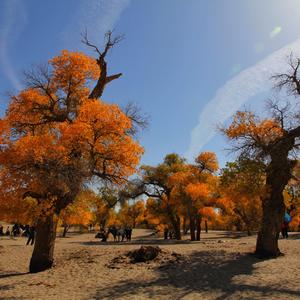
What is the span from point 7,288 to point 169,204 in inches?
1067

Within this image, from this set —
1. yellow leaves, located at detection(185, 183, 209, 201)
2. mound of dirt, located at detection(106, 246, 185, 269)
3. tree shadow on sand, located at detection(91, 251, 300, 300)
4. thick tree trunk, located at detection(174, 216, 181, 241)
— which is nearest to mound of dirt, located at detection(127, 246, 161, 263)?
mound of dirt, located at detection(106, 246, 185, 269)

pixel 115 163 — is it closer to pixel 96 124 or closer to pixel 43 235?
pixel 96 124

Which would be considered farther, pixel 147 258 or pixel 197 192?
pixel 197 192

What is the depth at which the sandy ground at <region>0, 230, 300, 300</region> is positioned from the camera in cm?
1336

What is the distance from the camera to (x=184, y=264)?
18.3m

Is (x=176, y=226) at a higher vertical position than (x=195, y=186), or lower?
lower

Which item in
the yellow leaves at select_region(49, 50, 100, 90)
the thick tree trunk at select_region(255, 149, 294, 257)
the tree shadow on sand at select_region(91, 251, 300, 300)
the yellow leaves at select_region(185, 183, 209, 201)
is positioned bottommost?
the tree shadow on sand at select_region(91, 251, 300, 300)

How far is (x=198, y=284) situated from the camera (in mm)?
14867

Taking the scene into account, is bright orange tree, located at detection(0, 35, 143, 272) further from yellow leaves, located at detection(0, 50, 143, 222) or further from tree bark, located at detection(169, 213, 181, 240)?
tree bark, located at detection(169, 213, 181, 240)

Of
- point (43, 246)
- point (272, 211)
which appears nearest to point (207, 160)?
point (272, 211)

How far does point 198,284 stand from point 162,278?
65.5 inches

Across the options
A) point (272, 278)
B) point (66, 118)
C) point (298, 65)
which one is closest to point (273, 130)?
point (298, 65)

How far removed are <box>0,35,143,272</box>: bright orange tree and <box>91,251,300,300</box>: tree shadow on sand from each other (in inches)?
194

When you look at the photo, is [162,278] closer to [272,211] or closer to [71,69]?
[272,211]
